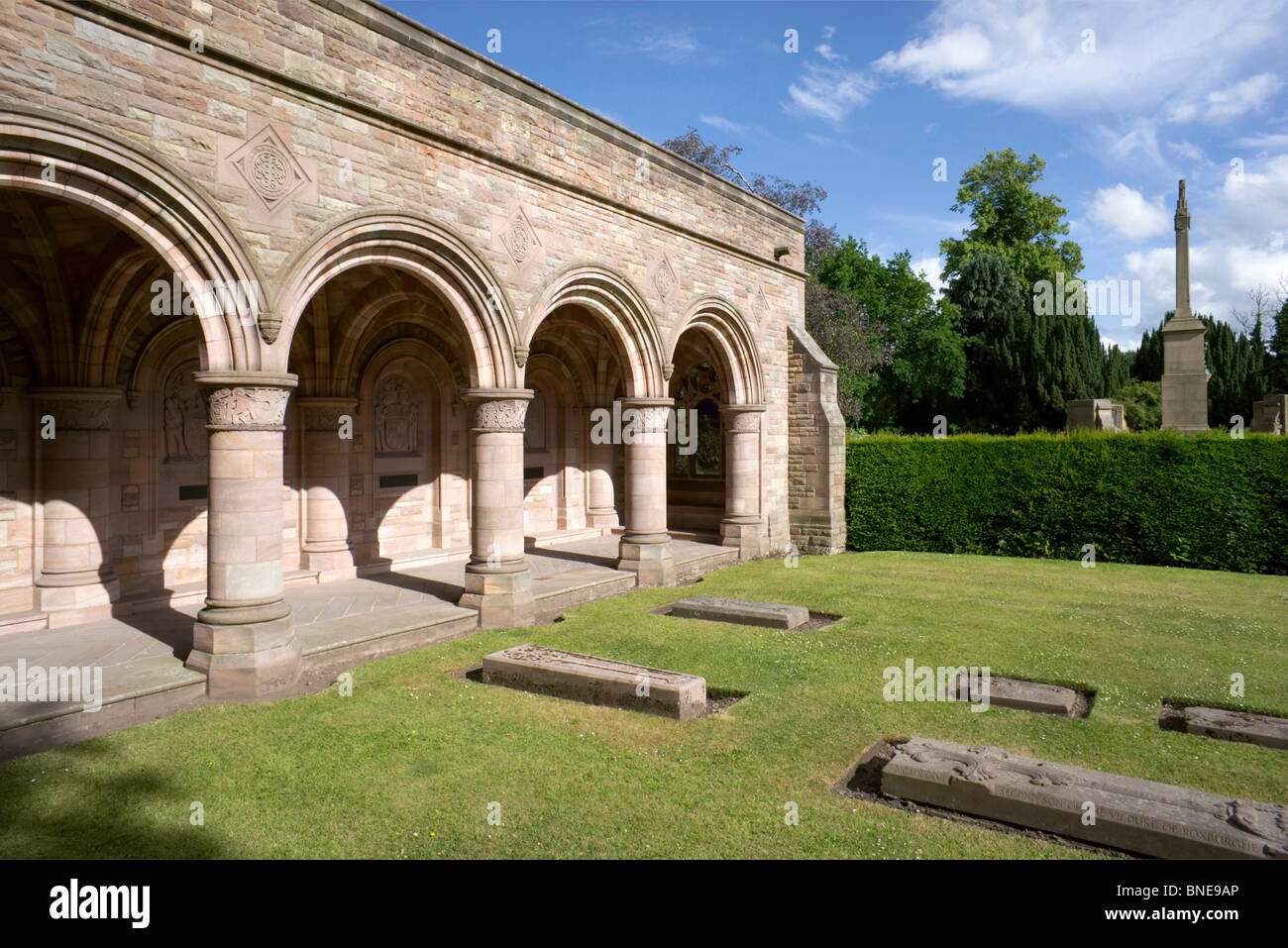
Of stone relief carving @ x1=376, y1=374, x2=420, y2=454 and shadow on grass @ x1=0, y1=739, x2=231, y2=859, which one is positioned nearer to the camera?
shadow on grass @ x1=0, y1=739, x2=231, y2=859

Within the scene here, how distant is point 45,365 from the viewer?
8336mm

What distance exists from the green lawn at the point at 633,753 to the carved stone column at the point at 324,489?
3511 mm

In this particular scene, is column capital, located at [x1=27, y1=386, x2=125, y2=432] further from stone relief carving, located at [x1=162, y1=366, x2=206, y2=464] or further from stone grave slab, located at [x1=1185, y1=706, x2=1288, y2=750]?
stone grave slab, located at [x1=1185, y1=706, x2=1288, y2=750]

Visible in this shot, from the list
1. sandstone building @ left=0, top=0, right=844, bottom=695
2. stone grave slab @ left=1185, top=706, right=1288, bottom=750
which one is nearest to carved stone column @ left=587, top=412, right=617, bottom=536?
sandstone building @ left=0, top=0, right=844, bottom=695

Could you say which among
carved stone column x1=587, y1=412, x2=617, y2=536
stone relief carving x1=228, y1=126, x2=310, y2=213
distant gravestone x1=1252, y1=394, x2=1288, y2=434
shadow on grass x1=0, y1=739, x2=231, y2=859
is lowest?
shadow on grass x1=0, y1=739, x2=231, y2=859

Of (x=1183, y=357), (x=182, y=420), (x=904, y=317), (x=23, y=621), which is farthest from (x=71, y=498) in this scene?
(x=904, y=317)

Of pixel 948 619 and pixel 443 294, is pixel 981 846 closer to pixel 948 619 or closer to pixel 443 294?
pixel 948 619

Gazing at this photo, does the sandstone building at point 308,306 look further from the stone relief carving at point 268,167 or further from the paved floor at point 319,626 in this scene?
the paved floor at point 319,626

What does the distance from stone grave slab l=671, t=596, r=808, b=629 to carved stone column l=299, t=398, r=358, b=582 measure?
4.89 metres

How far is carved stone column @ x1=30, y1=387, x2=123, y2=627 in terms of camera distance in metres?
8.43

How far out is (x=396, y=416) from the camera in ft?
41.5

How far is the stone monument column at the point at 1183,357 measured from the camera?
55.7 ft

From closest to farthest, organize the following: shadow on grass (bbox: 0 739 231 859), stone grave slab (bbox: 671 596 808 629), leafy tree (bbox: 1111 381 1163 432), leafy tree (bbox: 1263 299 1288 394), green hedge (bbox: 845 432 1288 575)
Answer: shadow on grass (bbox: 0 739 231 859) → stone grave slab (bbox: 671 596 808 629) → green hedge (bbox: 845 432 1288 575) → leafy tree (bbox: 1111 381 1163 432) → leafy tree (bbox: 1263 299 1288 394)
